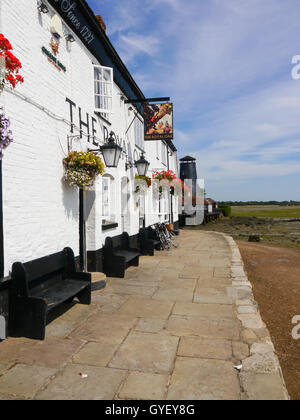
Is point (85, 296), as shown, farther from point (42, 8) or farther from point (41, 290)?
point (42, 8)

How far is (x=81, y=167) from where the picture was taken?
5.34 meters

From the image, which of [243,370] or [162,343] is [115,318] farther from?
[243,370]

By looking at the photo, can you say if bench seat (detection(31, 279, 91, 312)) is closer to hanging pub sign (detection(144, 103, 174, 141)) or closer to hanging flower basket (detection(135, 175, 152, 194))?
hanging flower basket (detection(135, 175, 152, 194))

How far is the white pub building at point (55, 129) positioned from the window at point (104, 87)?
0.02 meters

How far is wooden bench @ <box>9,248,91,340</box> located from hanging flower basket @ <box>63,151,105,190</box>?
3.98 feet

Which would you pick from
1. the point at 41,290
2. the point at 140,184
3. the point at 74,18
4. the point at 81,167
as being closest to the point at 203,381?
the point at 41,290

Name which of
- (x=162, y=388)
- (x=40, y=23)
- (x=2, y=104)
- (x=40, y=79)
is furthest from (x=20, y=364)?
(x=40, y=23)

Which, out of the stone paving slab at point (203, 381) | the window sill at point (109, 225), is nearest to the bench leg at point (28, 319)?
the stone paving slab at point (203, 381)

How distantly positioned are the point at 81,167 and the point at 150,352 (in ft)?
10.6

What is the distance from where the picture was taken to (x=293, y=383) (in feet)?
10.2

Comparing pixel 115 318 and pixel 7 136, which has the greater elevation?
pixel 7 136

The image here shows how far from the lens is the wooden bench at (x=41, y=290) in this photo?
12.3 feet

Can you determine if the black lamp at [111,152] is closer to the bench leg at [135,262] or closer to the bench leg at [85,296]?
the bench leg at [85,296]

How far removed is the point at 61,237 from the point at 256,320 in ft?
11.1
